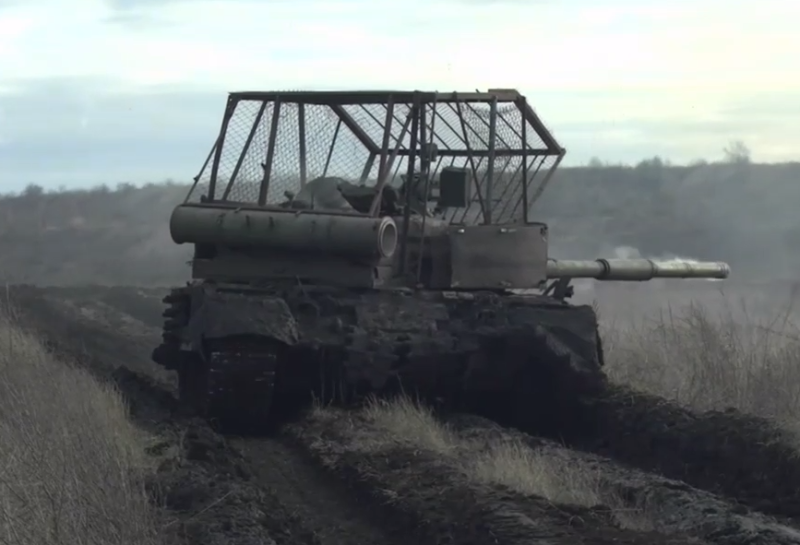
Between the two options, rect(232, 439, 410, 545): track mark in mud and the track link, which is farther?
the track link

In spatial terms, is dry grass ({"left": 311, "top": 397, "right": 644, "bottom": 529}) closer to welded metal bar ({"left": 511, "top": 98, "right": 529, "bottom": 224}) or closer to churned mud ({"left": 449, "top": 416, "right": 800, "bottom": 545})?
churned mud ({"left": 449, "top": 416, "right": 800, "bottom": 545})

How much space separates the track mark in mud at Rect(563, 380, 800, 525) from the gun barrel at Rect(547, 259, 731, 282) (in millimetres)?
2213

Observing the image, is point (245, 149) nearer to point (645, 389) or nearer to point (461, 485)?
point (645, 389)

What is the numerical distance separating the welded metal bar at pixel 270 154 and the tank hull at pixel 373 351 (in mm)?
1377

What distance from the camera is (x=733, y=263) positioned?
50.8 m

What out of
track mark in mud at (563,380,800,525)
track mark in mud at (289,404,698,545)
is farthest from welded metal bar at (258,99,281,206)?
track mark in mud at (289,404,698,545)

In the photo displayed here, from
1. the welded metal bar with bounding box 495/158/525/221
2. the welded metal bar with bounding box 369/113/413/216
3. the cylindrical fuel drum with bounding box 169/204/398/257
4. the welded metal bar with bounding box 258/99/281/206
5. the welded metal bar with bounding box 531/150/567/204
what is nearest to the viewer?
the cylindrical fuel drum with bounding box 169/204/398/257

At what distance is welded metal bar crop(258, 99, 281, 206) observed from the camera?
15.0 metres

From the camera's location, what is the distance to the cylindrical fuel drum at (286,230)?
13602mm

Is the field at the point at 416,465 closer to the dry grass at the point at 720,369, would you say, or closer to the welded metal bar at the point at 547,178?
the dry grass at the point at 720,369

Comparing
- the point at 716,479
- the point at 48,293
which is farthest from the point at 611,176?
the point at 716,479

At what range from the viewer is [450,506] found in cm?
916

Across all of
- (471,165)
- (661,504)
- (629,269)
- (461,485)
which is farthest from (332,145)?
(661,504)

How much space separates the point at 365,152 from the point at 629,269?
3670 millimetres
